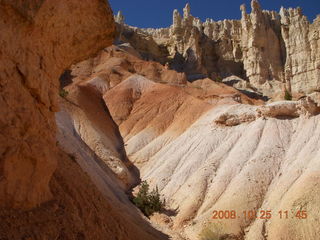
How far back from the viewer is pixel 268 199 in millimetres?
18094

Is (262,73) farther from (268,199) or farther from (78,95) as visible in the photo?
(268,199)

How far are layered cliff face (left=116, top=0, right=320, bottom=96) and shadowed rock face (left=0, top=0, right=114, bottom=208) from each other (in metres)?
51.0

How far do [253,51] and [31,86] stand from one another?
63.4 metres

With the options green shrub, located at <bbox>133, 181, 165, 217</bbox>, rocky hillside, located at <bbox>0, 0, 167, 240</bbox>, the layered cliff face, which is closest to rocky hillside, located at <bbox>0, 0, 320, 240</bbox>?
rocky hillside, located at <bbox>0, 0, 167, 240</bbox>

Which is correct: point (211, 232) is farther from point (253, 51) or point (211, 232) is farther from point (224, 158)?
point (253, 51)

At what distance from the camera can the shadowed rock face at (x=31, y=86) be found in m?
5.88

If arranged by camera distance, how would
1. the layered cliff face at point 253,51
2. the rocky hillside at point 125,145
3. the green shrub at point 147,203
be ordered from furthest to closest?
the layered cliff face at point 253,51 < the green shrub at point 147,203 < the rocky hillside at point 125,145

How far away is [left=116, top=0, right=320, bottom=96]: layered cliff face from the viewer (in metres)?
62.4

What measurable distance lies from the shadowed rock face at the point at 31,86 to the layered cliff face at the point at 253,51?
51015mm
